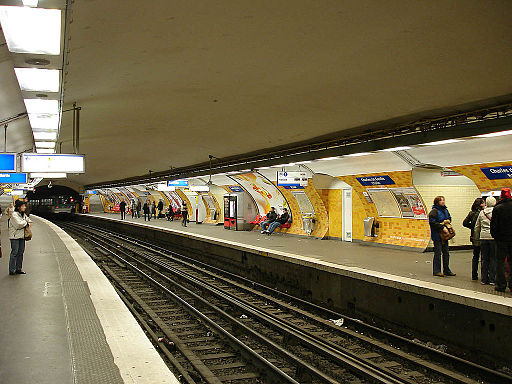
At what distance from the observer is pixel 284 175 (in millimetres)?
13977

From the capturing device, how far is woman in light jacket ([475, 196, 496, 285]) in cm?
708

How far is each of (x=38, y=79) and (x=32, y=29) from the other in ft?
5.48

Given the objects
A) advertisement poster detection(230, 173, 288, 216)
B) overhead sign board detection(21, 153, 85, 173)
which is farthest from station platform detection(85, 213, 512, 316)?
overhead sign board detection(21, 153, 85, 173)

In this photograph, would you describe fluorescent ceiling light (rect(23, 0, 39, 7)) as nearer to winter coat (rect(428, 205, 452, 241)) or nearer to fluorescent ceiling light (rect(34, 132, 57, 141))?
fluorescent ceiling light (rect(34, 132, 57, 141))

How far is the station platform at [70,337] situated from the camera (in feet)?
11.1

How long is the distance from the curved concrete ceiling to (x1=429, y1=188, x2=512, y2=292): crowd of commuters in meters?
1.67

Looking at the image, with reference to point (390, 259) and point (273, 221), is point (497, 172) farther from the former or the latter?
point (273, 221)

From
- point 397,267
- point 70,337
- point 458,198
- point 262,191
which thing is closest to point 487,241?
point 397,267

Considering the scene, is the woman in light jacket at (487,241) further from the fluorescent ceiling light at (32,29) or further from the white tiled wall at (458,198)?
the fluorescent ceiling light at (32,29)

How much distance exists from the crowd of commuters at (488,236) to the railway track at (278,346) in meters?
1.65

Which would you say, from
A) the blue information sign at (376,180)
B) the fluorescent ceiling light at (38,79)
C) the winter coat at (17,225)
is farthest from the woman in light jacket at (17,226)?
the blue information sign at (376,180)

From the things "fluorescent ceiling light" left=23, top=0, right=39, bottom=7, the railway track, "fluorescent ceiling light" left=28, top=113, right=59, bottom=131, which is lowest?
the railway track

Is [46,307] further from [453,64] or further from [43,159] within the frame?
[453,64]

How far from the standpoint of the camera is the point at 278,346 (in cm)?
651
